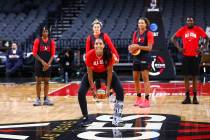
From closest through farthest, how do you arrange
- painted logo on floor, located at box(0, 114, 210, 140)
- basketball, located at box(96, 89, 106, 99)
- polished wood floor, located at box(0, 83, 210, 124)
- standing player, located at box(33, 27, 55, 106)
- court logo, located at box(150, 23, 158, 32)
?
painted logo on floor, located at box(0, 114, 210, 140) < basketball, located at box(96, 89, 106, 99) < polished wood floor, located at box(0, 83, 210, 124) < standing player, located at box(33, 27, 55, 106) < court logo, located at box(150, 23, 158, 32)

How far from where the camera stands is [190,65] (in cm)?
1020

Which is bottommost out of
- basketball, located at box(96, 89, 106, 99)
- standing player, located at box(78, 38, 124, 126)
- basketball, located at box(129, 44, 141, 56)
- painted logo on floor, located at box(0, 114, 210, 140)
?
painted logo on floor, located at box(0, 114, 210, 140)

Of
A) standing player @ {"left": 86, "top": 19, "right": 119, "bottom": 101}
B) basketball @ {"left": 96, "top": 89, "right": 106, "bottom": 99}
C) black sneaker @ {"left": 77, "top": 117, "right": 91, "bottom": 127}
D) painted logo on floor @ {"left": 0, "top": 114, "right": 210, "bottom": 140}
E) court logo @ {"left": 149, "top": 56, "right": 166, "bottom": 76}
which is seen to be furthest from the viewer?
court logo @ {"left": 149, "top": 56, "right": 166, "bottom": 76}

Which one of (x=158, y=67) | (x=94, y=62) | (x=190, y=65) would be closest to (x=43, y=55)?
(x=190, y=65)

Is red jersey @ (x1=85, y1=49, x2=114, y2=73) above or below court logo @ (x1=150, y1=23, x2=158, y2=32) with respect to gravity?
below

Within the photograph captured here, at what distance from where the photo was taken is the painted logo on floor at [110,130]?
6645mm

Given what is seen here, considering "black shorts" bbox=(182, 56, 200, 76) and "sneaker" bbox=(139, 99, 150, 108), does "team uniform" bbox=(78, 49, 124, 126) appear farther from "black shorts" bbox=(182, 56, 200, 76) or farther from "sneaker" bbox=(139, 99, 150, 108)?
"black shorts" bbox=(182, 56, 200, 76)

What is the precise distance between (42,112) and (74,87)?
5.15 m

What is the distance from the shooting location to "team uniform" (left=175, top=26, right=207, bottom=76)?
10180 mm

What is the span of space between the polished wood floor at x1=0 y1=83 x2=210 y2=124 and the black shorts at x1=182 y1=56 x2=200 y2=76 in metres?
0.64

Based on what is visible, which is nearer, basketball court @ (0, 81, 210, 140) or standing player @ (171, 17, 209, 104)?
basketball court @ (0, 81, 210, 140)

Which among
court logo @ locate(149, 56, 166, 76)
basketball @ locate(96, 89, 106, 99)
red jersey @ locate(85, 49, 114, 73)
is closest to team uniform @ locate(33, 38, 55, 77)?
red jersey @ locate(85, 49, 114, 73)

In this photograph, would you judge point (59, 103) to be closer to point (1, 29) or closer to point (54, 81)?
point (54, 81)

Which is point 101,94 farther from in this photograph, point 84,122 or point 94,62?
point 84,122
